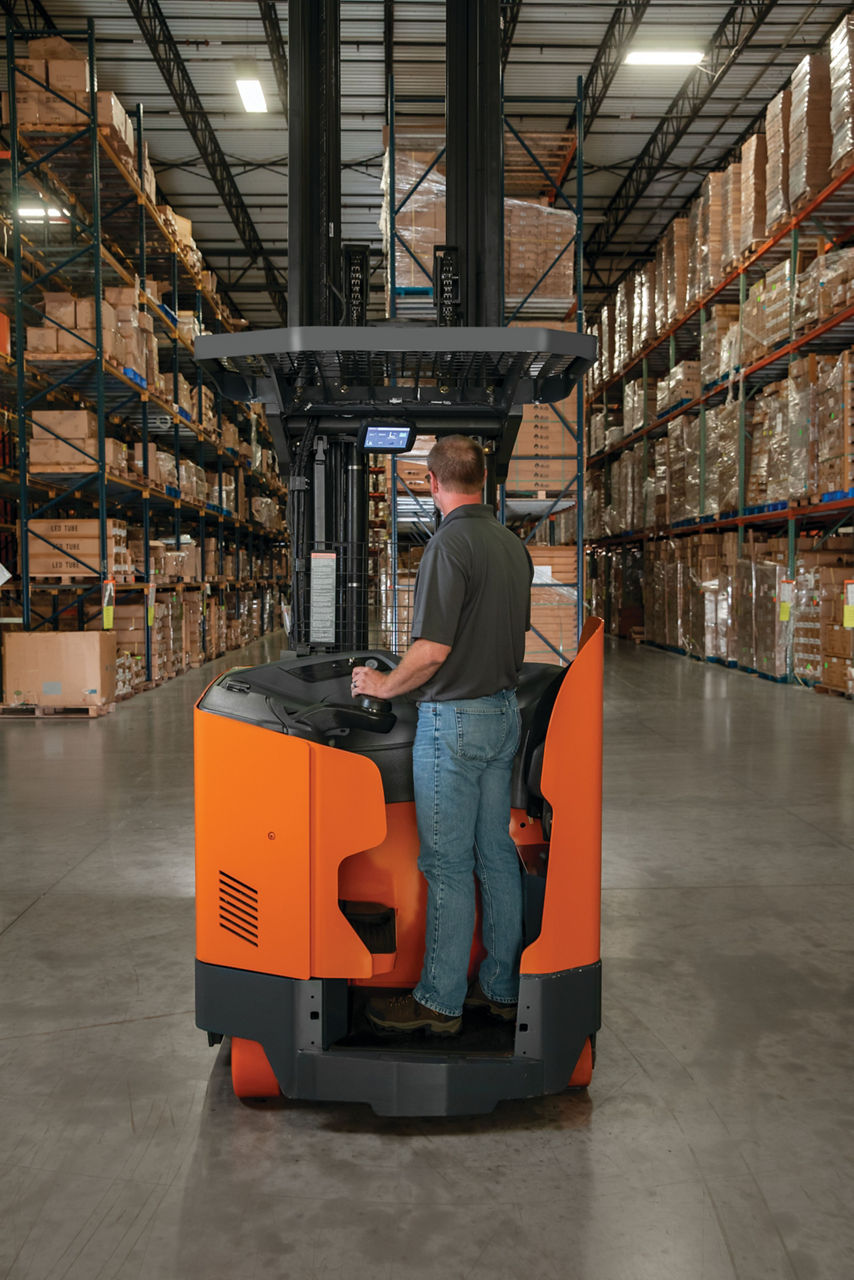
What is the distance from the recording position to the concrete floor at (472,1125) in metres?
2.06

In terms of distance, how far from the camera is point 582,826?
2.53 m

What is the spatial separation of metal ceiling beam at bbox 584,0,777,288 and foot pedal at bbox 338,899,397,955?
39.9 ft

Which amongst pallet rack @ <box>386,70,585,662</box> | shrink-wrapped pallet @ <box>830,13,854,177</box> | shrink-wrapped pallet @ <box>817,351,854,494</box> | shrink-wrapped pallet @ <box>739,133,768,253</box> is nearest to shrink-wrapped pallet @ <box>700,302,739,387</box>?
shrink-wrapped pallet @ <box>739,133,768,253</box>

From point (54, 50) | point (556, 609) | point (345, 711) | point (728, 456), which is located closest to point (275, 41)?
point (54, 50)

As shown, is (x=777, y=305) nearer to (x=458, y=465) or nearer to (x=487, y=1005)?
(x=458, y=465)

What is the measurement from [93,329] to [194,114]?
559cm

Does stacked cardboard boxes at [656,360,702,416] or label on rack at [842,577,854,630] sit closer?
label on rack at [842,577,854,630]

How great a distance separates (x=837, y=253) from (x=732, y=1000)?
28.5 feet

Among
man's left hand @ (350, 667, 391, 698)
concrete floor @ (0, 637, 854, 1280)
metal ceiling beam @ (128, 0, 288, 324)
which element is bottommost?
concrete floor @ (0, 637, 854, 1280)

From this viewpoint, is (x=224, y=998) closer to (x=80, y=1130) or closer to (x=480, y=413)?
(x=80, y=1130)

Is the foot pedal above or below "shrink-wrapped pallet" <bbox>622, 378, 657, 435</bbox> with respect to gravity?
below

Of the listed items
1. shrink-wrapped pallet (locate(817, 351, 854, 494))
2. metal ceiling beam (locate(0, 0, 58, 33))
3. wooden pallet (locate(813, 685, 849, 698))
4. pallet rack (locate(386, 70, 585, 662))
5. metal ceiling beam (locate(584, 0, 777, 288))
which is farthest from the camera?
metal ceiling beam (locate(584, 0, 777, 288))

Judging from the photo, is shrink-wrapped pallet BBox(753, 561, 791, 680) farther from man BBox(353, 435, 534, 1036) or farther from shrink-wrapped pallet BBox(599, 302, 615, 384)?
man BBox(353, 435, 534, 1036)

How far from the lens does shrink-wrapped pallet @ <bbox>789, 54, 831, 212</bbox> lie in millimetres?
9766
